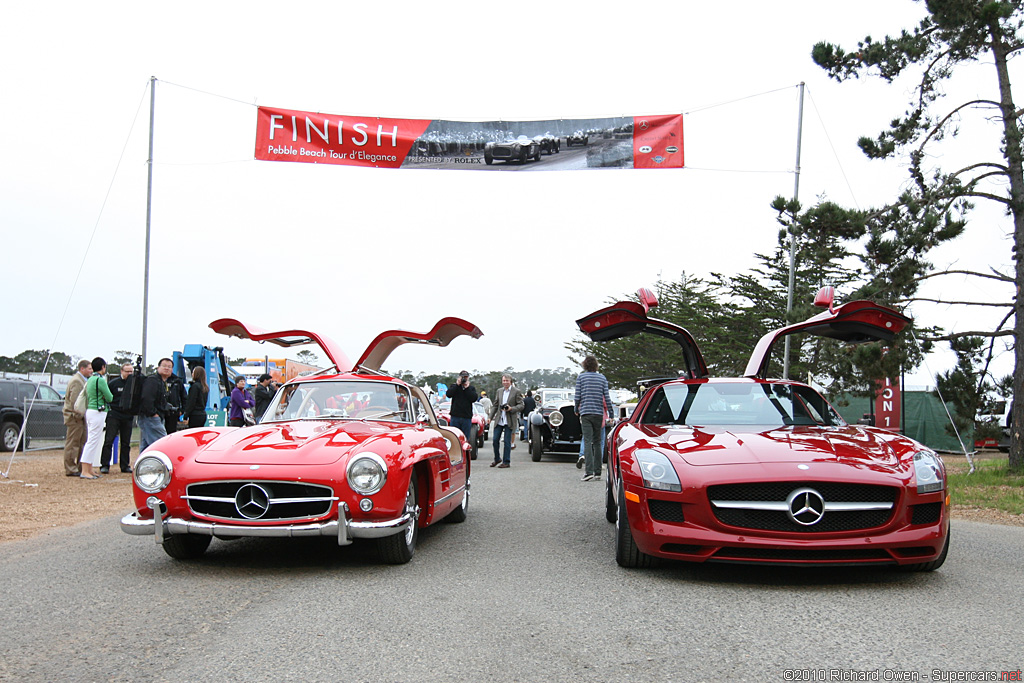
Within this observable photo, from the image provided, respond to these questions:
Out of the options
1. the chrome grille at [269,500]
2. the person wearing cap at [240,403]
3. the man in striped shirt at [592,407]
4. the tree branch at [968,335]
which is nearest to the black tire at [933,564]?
the chrome grille at [269,500]

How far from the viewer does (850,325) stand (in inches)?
288

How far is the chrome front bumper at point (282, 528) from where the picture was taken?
199 inches

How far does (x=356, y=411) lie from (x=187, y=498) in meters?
1.97

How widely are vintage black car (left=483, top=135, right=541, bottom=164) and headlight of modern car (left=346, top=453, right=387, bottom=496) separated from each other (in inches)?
427

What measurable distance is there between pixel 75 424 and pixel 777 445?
11025mm

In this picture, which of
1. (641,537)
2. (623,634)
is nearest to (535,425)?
(641,537)

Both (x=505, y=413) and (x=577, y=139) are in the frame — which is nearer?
(x=577, y=139)

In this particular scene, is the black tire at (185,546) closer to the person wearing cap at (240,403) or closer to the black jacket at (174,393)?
the black jacket at (174,393)

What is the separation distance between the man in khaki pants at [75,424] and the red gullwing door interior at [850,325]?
32.8 ft

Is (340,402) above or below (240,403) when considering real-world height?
above

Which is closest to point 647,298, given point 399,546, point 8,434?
point 399,546

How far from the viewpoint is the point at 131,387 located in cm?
1204

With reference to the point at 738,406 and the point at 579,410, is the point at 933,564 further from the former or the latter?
the point at 579,410

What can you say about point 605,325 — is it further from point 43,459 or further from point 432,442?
point 43,459
